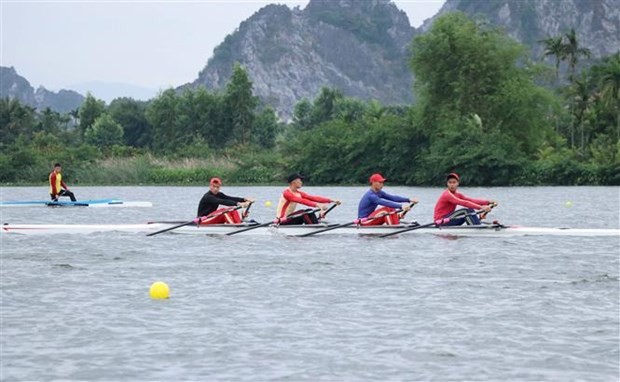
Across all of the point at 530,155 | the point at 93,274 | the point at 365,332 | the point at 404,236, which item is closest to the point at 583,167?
the point at 530,155

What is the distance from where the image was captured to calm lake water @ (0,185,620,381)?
11281 millimetres

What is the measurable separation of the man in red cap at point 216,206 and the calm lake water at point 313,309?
548 millimetres

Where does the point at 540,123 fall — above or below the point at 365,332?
above

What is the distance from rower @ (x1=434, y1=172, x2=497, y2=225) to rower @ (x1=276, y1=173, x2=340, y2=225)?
90.2 inches

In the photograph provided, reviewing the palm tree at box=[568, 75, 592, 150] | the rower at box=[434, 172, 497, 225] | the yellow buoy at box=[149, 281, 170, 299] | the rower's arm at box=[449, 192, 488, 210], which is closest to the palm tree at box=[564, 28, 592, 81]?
the palm tree at box=[568, 75, 592, 150]

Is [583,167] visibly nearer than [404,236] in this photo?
No

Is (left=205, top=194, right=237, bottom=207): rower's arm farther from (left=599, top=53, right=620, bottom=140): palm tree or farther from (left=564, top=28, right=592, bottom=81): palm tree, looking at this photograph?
(left=564, top=28, right=592, bottom=81): palm tree

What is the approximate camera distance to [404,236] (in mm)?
24781

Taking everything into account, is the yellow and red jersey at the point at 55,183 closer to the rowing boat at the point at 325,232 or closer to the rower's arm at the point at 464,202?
the rowing boat at the point at 325,232

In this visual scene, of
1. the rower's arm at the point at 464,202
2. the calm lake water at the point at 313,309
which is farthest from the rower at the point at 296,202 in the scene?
the rower's arm at the point at 464,202

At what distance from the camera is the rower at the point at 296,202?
2348cm

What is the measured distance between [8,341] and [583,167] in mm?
56949

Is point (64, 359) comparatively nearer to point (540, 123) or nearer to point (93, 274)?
point (93, 274)

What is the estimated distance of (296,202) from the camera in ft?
78.3
